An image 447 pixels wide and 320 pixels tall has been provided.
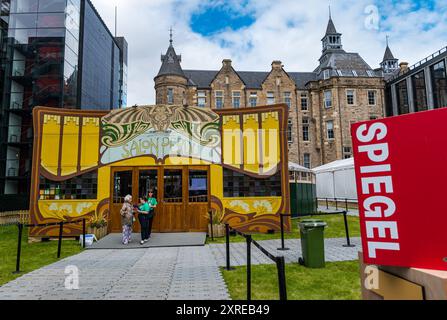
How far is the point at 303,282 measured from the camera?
18.7 feet

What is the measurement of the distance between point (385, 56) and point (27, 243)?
181 ft

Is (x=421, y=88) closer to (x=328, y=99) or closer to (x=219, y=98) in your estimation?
(x=328, y=99)

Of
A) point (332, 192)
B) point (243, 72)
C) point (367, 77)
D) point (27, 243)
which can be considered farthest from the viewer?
point (243, 72)

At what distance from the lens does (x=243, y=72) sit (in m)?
41.1

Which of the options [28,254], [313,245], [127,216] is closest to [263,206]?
[127,216]

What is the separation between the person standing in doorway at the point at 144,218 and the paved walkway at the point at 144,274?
0.83m

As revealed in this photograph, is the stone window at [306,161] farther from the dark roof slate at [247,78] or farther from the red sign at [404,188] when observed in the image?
the red sign at [404,188]

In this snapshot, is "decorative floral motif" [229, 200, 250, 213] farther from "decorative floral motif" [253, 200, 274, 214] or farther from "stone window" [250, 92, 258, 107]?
"stone window" [250, 92, 258, 107]

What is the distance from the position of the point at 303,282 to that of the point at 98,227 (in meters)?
8.21

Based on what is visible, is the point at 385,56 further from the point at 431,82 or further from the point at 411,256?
the point at 411,256

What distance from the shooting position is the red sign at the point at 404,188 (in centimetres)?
233

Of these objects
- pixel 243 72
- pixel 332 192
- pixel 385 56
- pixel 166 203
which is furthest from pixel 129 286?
pixel 385 56

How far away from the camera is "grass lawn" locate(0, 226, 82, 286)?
23.7ft

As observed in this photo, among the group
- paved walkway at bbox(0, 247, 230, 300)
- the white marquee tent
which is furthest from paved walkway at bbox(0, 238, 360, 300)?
the white marquee tent
